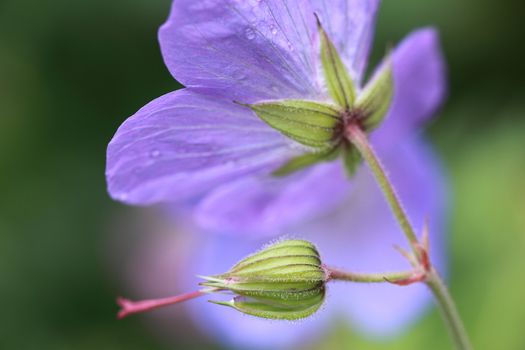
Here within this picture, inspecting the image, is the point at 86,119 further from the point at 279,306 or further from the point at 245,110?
the point at 279,306

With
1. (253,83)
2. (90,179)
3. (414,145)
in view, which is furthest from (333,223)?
(253,83)

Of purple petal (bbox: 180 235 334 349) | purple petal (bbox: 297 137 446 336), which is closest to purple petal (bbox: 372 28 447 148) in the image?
purple petal (bbox: 297 137 446 336)

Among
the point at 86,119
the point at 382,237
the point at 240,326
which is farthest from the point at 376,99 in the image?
the point at 86,119

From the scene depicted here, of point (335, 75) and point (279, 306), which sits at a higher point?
point (335, 75)

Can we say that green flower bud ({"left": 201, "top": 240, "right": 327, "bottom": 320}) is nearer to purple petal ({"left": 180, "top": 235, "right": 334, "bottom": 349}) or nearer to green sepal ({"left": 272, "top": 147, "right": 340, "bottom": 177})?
green sepal ({"left": 272, "top": 147, "right": 340, "bottom": 177})

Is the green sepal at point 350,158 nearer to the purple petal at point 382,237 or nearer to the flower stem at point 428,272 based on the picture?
the flower stem at point 428,272

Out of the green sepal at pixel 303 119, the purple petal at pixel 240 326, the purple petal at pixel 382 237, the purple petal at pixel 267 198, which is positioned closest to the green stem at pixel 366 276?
the green sepal at pixel 303 119
